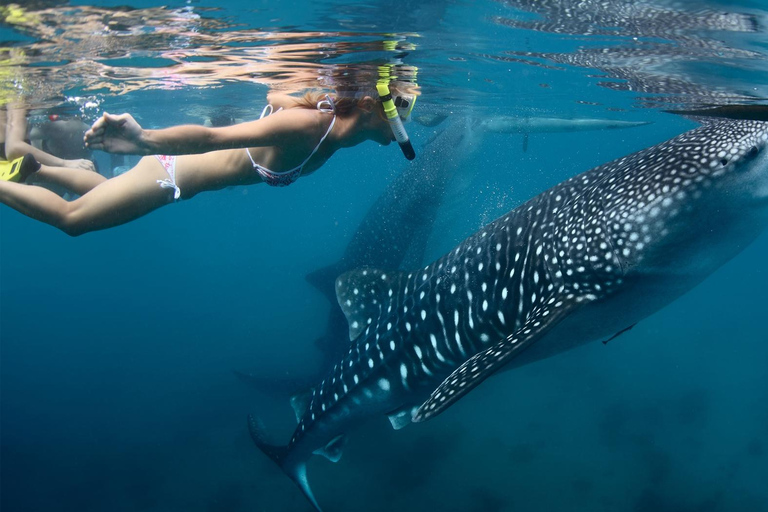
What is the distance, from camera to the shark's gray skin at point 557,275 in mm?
3492

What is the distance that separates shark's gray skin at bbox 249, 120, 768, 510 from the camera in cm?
349

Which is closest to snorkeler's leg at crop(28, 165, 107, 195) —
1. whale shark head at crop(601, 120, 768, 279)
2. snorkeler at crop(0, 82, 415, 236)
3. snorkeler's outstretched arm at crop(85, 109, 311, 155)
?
snorkeler at crop(0, 82, 415, 236)

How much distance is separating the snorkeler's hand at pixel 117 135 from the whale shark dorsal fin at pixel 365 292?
9.93 ft

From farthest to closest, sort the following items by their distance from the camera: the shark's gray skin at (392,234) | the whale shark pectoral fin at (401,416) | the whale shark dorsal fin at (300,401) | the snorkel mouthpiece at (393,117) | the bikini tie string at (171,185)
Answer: the shark's gray skin at (392,234), the whale shark dorsal fin at (300,401), the whale shark pectoral fin at (401,416), the bikini tie string at (171,185), the snorkel mouthpiece at (393,117)

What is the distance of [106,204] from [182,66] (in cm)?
490

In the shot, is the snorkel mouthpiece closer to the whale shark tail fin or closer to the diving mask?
the diving mask

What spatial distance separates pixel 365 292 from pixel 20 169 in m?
3.74

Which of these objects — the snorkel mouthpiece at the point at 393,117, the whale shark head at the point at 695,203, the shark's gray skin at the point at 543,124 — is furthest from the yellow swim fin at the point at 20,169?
the shark's gray skin at the point at 543,124

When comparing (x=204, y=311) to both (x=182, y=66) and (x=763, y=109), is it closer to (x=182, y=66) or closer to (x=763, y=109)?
(x=182, y=66)

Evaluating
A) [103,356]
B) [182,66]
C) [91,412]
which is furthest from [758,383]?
[103,356]

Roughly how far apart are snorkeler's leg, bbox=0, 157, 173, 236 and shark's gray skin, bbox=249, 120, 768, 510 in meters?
2.44

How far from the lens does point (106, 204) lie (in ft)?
15.1

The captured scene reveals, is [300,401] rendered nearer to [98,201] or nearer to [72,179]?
[98,201]

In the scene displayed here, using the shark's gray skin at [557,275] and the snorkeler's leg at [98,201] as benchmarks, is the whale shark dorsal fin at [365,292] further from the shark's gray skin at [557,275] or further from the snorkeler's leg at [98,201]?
the snorkeler's leg at [98,201]
